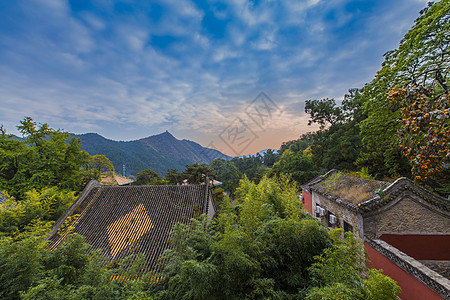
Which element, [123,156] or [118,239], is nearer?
[118,239]

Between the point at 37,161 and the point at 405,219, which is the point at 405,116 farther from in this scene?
the point at 37,161

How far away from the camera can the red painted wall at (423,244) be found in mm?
4727

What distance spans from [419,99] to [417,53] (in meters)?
4.64

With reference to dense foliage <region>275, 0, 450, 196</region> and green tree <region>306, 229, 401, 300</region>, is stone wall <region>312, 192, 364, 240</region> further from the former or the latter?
green tree <region>306, 229, 401, 300</region>

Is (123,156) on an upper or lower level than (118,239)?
upper

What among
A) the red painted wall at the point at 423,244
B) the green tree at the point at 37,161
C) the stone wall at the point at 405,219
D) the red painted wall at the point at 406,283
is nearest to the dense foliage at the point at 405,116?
the stone wall at the point at 405,219

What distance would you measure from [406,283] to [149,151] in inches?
3106

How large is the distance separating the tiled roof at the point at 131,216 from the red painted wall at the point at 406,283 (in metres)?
5.96

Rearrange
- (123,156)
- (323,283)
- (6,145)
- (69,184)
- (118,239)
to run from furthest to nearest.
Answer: (123,156) < (69,184) < (6,145) < (118,239) < (323,283)

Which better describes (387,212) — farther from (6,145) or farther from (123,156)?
(123,156)

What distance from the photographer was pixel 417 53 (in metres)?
4.86

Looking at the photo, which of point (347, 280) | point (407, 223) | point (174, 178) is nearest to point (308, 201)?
point (407, 223)

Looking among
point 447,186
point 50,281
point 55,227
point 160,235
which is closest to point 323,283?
point 50,281

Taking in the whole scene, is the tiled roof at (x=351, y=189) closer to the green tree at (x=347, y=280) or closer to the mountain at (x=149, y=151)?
the green tree at (x=347, y=280)
